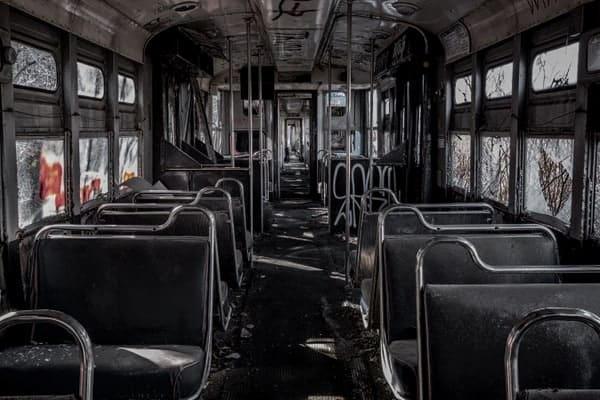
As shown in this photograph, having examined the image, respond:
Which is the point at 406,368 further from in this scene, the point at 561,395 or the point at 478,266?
the point at 561,395

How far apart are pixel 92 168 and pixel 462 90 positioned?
151 inches

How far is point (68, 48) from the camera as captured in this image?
4613mm

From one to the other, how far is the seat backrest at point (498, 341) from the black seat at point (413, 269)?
0.50 m

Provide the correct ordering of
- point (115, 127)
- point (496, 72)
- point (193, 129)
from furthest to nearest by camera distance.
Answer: point (193, 129), point (115, 127), point (496, 72)

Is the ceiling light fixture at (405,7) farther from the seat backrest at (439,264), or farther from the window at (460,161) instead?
the seat backrest at (439,264)

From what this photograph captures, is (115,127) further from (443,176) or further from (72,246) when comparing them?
(443,176)

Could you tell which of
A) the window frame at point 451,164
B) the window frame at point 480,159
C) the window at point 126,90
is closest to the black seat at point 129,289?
the window frame at point 480,159

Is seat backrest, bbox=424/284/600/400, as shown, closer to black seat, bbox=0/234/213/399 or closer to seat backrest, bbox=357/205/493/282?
black seat, bbox=0/234/213/399

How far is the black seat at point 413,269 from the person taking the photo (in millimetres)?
2791

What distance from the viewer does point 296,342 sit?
4105 mm

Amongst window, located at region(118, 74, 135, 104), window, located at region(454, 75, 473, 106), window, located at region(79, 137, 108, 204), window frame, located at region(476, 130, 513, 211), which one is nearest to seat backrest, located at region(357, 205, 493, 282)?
window frame, located at region(476, 130, 513, 211)

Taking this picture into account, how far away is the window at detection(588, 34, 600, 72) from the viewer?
11.2 feet

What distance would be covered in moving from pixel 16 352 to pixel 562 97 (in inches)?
142

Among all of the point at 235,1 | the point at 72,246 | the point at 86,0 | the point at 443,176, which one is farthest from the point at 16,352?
the point at 443,176
